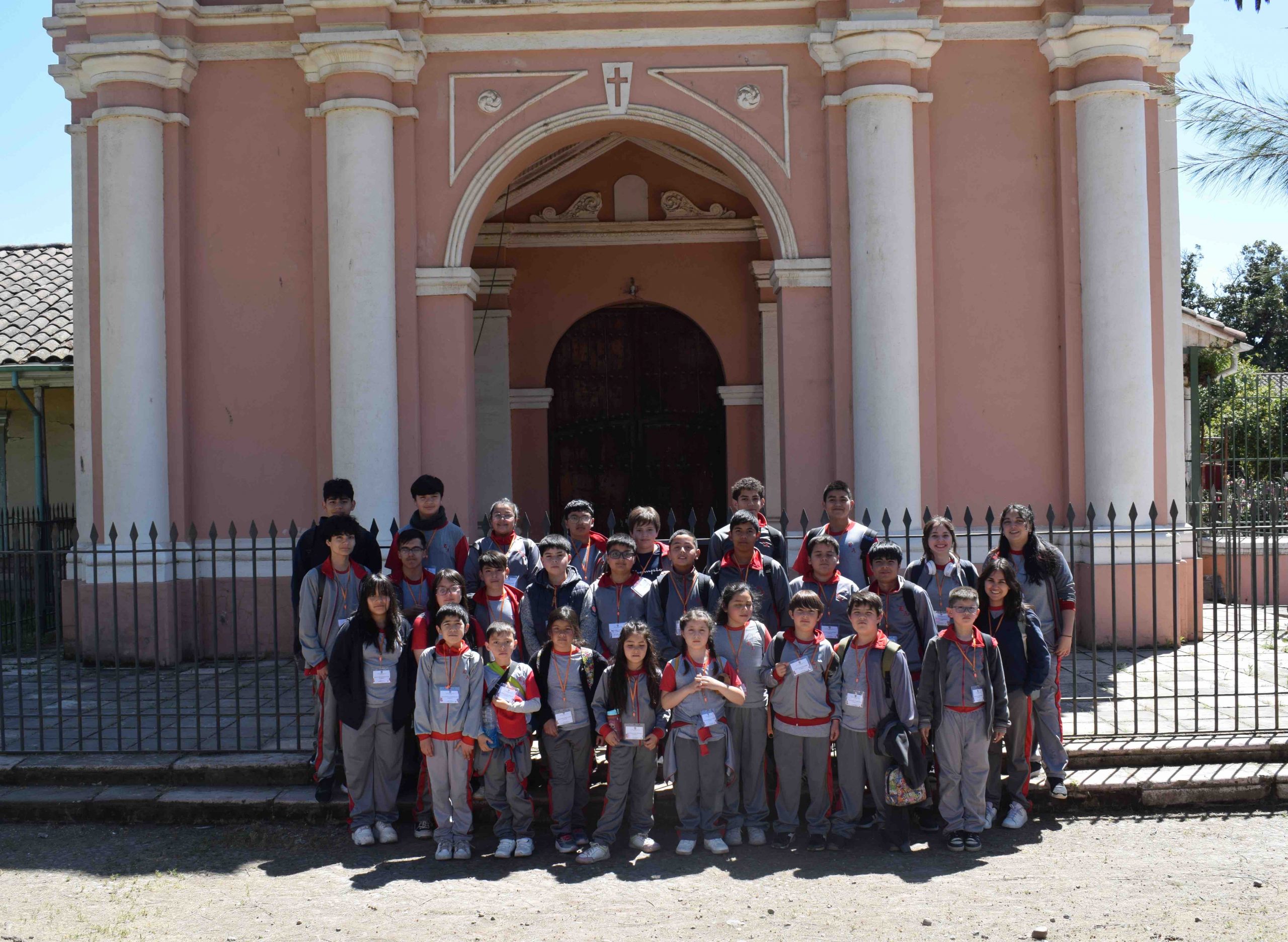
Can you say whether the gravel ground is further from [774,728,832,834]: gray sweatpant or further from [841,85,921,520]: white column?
[841,85,921,520]: white column

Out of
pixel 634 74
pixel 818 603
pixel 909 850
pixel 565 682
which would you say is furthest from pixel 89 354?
pixel 909 850

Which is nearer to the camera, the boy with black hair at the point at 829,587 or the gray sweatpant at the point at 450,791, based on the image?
the gray sweatpant at the point at 450,791

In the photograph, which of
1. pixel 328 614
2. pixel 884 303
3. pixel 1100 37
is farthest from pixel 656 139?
pixel 328 614

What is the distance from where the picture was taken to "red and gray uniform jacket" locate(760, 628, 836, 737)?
525 cm

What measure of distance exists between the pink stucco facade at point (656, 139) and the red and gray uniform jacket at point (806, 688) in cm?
359

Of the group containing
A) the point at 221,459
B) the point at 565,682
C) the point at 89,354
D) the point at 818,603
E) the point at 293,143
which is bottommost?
the point at 565,682

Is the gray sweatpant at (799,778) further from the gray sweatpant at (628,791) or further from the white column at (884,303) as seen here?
the white column at (884,303)

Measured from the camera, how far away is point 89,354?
9516 mm

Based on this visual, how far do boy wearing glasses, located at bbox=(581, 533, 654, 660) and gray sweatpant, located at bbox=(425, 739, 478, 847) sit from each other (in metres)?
0.80

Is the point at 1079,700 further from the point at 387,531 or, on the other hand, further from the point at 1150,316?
the point at 387,531

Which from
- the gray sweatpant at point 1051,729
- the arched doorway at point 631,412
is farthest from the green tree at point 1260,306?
the gray sweatpant at point 1051,729

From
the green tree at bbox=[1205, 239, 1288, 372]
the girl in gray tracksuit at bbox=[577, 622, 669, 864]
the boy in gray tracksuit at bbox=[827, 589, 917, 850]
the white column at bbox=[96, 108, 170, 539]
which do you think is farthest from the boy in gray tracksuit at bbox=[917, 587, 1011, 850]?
the green tree at bbox=[1205, 239, 1288, 372]

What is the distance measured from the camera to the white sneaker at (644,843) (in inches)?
205

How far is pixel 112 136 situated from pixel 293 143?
134cm
